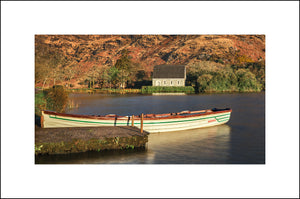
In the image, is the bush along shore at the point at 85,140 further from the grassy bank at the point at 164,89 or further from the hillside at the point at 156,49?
the hillside at the point at 156,49

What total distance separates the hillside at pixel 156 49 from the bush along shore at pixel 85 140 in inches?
3161

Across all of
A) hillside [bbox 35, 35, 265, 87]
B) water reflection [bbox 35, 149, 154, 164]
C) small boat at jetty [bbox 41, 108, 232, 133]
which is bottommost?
water reflection [bbox 35, 149, 154, 164]

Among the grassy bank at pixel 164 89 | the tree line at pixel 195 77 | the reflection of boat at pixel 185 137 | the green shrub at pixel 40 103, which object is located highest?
the tree line at pixel 195 77

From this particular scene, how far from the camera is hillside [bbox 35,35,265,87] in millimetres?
107244

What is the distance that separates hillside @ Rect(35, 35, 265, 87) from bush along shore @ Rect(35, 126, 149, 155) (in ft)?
263

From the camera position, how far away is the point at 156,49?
128 meters

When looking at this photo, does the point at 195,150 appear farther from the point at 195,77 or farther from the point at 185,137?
the point at 195,77

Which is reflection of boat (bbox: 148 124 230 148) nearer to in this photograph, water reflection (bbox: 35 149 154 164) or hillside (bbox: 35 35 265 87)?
water reflection (bbox: 35 149 154 164)

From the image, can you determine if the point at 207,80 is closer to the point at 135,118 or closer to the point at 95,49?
the point at 135,118

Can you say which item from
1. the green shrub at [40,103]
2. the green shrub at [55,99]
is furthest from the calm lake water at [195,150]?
the green shrub at [55,99]

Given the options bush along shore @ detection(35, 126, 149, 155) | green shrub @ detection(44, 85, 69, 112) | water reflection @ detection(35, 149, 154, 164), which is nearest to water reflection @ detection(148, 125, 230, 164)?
water reflection @ detection(35, 149, 154, 164)

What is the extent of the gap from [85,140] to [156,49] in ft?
377

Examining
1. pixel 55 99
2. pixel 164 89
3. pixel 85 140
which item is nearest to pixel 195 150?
pixel 85 140

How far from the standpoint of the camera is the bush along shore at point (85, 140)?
14.9 meters
